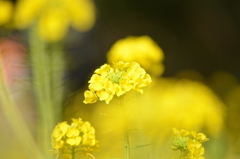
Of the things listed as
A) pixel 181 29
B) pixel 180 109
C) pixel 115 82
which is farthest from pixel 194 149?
pixel 181 29

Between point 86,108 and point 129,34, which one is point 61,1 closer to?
point 86,108

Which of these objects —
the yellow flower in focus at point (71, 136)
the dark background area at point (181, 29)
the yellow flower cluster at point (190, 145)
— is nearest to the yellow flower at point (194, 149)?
the yellow flower cluster at point (190, 145)

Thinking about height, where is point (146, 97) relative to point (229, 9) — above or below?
below

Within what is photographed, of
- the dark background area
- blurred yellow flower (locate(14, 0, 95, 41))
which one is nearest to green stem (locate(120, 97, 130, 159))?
blurred yellow flower (locate(14, 0, 95, 41))

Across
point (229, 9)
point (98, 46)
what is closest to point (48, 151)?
point (98, 46)

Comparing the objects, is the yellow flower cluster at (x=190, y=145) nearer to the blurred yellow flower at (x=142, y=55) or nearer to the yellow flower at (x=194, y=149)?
the yellow flower at (x=194, y=149)
